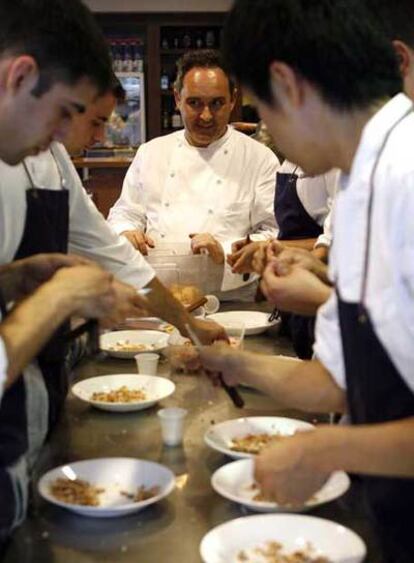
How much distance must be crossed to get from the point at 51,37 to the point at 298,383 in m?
0.72

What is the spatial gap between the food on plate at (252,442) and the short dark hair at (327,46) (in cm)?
73

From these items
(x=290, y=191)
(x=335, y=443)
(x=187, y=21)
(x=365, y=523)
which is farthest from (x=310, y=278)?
(x=187, y=21)

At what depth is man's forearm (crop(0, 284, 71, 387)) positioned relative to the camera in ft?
3.84

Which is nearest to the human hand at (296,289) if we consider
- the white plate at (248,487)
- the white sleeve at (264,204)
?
the white plate at (248,487)

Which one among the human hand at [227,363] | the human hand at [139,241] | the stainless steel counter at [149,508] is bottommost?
the stainless steel counter at [149,508]

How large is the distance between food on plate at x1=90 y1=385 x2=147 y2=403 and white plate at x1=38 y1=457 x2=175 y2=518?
1.08 ft

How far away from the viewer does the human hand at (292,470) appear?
1064 mm

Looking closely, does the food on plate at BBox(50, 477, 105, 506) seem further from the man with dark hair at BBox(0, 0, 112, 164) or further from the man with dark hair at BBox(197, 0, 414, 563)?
the man with dark hair at BBox(0, 0, 112, 164)

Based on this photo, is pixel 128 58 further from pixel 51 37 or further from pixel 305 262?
pixel 51 37

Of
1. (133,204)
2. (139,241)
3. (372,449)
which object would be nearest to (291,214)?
(139,241)

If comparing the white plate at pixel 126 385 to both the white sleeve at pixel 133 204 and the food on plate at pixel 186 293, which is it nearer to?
the food on plate at pixel 186 293

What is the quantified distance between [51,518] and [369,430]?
1.93ft

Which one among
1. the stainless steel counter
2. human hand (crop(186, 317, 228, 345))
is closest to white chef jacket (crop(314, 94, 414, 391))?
the stainless steel counter

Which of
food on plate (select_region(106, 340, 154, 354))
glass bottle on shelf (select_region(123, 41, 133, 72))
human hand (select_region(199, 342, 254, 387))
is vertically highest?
glass bottle on shelf (select_region(123, 41, 133, 72))
